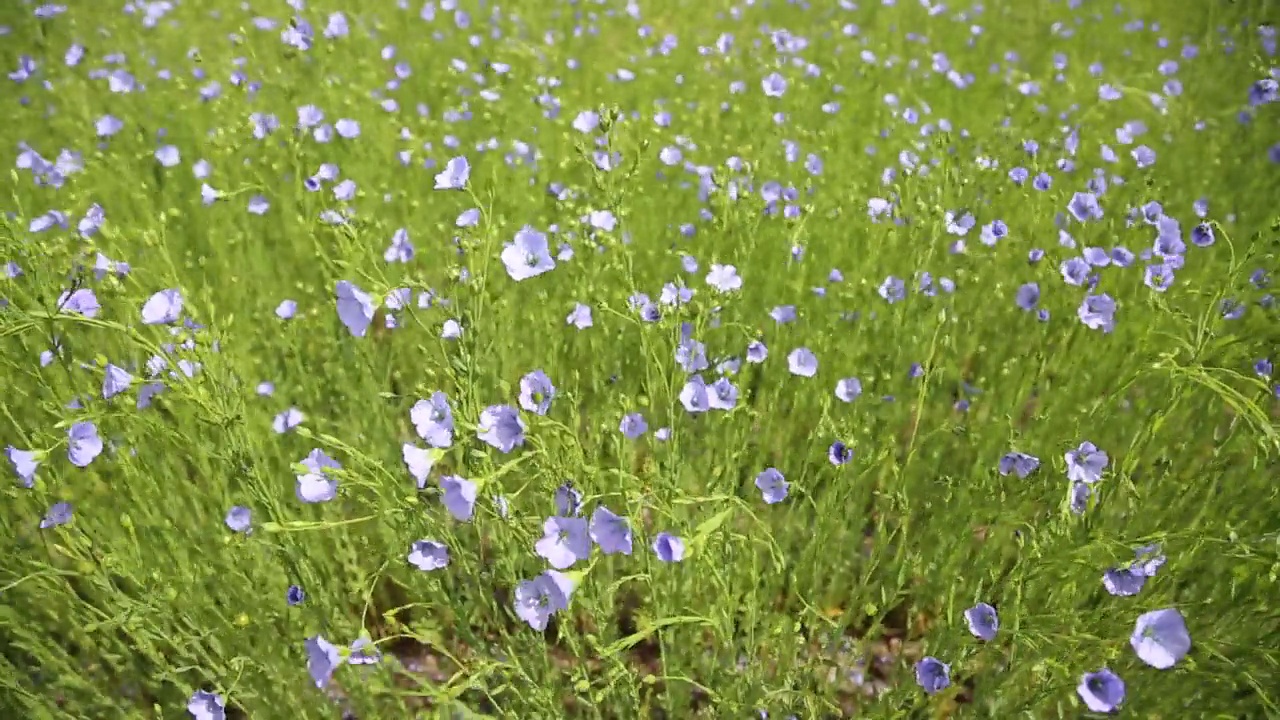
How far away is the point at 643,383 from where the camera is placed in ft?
7.21

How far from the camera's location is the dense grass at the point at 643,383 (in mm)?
1711

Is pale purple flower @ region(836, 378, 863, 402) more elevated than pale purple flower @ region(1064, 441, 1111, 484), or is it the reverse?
pale purple flower @ region(1064, 441, 1111, 484)

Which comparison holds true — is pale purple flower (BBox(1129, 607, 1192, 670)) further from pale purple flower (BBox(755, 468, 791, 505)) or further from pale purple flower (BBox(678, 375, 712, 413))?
pale purple flower (BBox(678, 375, 712, 413))

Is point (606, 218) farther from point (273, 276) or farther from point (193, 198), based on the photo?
point (193, 198)

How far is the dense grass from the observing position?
5.61 ft

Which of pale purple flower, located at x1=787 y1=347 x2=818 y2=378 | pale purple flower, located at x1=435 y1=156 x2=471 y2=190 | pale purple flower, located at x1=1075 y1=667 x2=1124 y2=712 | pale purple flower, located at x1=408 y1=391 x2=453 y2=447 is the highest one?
pale purple flower, located at x1=435 y1=156 x2=471 y2=190

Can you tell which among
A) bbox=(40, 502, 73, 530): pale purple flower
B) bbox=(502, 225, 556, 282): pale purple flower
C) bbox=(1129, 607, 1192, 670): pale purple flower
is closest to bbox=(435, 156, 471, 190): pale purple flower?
bbox=(502, 225, 556, 282): pale purple flower

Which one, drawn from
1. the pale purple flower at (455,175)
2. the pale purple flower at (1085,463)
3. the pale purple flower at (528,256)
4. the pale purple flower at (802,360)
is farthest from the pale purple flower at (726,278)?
the pale purple flower at (1085,463)

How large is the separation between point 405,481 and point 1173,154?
14.7 feet

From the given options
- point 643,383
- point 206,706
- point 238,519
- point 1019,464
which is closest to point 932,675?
point 1019,464

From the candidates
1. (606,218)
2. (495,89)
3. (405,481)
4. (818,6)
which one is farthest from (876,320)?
(818,6)

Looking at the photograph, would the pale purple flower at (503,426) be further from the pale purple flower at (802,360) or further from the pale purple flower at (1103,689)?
the pale purple flower at (802,360)

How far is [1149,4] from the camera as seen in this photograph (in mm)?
7020

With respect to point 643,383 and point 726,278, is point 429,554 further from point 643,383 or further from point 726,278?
point 726,278
